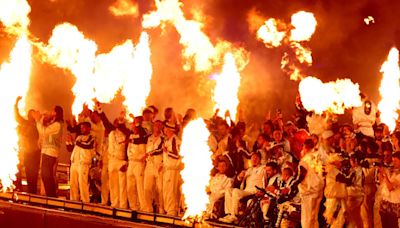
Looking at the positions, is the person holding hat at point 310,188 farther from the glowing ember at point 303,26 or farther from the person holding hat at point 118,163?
the glowing ember at point 303,26

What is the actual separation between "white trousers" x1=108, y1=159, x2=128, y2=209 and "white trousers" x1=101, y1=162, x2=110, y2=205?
0.26 meters

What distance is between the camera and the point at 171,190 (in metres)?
12.4

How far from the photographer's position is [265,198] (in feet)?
35.7

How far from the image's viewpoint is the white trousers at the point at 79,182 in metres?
13.2

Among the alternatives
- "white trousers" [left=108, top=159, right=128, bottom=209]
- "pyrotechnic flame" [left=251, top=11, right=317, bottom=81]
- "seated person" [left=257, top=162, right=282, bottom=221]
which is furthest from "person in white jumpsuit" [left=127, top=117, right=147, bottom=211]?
"pyrotechnic flame" [left=251, top=11, right=317, bottom=81]

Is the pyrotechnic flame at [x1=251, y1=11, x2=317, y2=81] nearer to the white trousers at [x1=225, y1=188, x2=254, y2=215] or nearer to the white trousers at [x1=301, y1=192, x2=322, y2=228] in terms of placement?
the white trousers at [x1=225, y1=188, x2=254, y2=215]

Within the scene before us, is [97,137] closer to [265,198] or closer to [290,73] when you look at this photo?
[265,198]

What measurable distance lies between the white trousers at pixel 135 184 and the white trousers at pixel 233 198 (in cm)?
196

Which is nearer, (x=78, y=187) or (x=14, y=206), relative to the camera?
(x=14, y=206)

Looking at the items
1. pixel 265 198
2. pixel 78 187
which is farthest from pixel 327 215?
pixel 78 187

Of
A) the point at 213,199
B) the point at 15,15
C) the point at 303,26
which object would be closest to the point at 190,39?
the point at 303,26

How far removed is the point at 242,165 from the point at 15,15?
11084 mm

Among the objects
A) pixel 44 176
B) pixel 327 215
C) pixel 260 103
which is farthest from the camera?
pixel 260 103

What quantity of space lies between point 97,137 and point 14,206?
7.75 ft
